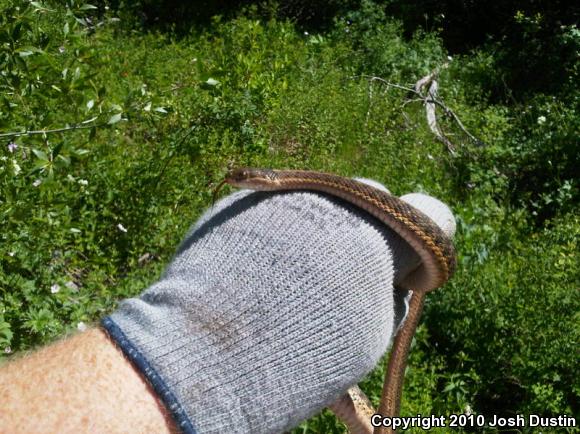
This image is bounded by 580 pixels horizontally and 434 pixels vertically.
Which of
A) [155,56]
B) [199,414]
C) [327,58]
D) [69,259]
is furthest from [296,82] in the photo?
[199,414]

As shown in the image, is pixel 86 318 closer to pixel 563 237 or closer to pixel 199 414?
pixel 199 414

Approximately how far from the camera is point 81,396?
4.45 ft

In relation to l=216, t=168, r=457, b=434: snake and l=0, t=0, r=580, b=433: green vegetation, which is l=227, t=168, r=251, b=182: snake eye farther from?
l=0, t=0, r=580, b=433: green vegetation

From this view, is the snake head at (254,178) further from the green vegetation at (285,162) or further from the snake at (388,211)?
the green vegetation at (285,162)

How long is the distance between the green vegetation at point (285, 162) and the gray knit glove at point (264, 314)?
2.54ft

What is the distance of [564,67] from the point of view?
770cm

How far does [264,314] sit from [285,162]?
3523mm

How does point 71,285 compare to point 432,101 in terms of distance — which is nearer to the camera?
point 71,285

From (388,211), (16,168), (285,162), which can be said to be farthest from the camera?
(285,162)

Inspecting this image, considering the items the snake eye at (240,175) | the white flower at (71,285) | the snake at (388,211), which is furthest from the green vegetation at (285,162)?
the snake at (388,211)

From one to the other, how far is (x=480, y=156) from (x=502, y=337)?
235 centimetres

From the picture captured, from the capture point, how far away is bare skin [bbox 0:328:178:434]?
1319 millimetres

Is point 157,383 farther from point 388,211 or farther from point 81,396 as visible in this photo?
point 388,211

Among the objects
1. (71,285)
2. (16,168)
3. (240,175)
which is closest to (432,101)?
(71,285)
